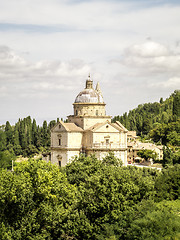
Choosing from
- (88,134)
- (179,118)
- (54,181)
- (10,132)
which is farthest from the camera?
(10,132)

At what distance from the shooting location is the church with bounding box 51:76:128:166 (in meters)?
43.3

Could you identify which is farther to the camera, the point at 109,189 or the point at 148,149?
the point at 148,149

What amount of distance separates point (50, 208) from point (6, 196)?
7.81ft

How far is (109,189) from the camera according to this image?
2220cm

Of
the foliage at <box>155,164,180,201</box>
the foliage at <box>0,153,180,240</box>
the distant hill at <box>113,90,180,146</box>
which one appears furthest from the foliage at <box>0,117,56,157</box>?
the foliage at <box>0,153,180,240</box>

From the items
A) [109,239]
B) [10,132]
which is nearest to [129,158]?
[10,132]

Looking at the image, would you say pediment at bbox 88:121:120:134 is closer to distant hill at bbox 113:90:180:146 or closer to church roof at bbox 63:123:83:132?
church roof at bbox 63:123:83:132

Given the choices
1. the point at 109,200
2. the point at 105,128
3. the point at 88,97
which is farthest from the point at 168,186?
the point at 88,97

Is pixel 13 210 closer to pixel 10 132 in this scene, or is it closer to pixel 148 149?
pixel 148 149

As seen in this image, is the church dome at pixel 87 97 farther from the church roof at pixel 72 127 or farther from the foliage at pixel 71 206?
the foliage at pixel 71 206

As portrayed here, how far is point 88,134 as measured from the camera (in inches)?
1726

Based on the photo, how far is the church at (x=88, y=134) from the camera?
43.3 m

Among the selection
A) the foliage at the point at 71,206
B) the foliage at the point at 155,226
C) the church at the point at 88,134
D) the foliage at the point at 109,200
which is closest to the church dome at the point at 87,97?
the church at the point at 88,134

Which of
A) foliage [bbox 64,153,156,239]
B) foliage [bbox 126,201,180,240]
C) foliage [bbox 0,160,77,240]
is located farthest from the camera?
foliage [bbox 0,160,77,240]
